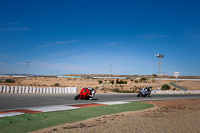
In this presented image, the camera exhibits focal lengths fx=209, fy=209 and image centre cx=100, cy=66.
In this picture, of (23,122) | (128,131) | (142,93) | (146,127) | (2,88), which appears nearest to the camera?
(128,131)

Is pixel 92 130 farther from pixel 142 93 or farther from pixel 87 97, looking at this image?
pixel 142 93

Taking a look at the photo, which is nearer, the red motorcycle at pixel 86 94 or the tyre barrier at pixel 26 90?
the red motorcycle at pixel 86 94

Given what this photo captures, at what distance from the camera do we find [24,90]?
2548 centimetres

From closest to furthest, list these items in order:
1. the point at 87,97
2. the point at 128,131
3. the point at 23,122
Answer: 1. the point at 128,131
2. the point at 23,122
3. the point at 87,97

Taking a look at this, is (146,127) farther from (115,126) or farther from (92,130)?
(92,130)

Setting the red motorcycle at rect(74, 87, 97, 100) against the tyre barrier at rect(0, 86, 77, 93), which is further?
the tyre barrier at rect(0, 86, 77, 93)

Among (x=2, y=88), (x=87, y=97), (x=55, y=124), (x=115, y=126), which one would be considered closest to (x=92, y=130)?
(x=115, y=126)

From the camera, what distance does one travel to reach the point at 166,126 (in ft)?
27.5

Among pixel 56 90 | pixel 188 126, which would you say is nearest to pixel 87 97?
pixel 56 90

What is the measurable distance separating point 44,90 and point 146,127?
828 inches

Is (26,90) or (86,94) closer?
(86,94)

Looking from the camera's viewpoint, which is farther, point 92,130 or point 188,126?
point 188,126

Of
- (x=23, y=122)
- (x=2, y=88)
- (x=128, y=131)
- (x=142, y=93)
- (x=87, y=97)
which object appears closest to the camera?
(x=128, y=131)

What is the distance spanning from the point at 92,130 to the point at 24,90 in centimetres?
2013
